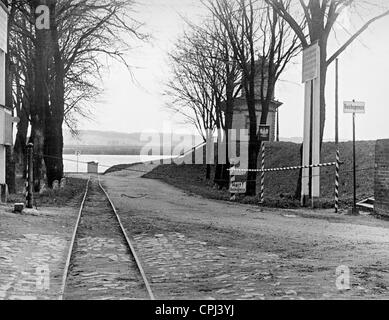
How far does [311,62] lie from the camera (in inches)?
733

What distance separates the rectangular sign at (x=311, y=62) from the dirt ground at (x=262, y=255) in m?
4.95

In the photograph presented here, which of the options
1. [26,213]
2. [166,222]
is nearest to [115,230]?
[166,222]

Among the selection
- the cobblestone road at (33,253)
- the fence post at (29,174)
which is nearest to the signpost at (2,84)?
the fence post at (29,174)

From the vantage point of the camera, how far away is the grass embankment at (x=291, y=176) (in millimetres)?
21438

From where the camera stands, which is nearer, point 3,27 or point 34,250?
point 34,250

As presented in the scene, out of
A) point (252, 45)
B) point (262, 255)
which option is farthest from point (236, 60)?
point (262, 255)

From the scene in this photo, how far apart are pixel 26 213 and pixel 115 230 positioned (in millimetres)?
3113

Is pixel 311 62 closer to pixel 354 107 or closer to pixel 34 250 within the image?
pixel 354 107

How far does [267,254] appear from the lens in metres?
9.15

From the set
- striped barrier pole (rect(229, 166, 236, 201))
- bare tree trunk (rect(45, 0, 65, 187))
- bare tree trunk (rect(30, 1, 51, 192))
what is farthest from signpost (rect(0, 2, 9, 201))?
striped barrier pole (rect(229, 166, 236, 201))

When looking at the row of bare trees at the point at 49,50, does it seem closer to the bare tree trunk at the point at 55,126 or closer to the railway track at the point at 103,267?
the bare tree trunk at the point at 55,126

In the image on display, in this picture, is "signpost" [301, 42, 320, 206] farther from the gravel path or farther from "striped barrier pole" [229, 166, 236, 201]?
the gravel path

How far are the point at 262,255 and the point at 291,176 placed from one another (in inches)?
1022
